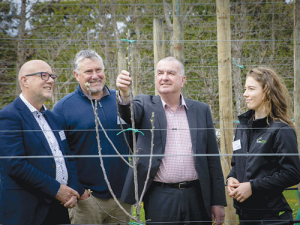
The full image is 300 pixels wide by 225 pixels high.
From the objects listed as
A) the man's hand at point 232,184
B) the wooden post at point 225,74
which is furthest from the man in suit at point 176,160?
the wooden post at point 225,74

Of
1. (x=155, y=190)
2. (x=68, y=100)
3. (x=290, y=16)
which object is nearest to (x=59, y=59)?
(x=290, y=16)

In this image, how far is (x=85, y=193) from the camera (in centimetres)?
304

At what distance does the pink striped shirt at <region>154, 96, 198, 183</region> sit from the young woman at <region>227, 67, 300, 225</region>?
341 millimetres

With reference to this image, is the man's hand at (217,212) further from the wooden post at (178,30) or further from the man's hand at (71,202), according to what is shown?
the wooden post at (178,30)

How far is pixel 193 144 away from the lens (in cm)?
287

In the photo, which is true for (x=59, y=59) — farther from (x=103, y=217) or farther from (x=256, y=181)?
(x=256, y=181)

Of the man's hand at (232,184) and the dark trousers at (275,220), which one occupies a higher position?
the man's hand at (232,184)

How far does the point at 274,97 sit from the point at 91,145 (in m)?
1.50

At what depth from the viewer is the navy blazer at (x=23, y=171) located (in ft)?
8.34

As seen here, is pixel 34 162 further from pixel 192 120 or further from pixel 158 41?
pixel 158 41

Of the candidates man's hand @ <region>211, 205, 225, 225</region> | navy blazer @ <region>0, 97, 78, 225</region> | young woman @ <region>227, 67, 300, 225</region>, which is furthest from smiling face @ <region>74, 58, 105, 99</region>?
man's hand @ <region>211, 205, 225, 225</region>

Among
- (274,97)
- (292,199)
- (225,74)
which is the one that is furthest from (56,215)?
(292,199)

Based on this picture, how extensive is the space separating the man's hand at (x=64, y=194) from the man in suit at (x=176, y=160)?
399 mm

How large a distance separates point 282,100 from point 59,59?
A: 787 cm
